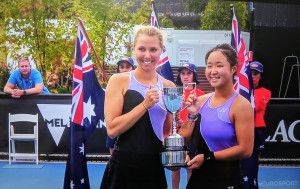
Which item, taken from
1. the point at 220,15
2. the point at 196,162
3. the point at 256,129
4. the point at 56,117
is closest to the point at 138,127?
the point at 196,162

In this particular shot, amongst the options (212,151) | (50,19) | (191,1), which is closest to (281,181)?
(212,151)

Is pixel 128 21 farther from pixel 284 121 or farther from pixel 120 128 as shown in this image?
pixel 120 128

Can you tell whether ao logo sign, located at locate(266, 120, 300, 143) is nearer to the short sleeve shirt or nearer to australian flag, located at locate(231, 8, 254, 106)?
australian flag, located at locate(231, 8, 254, 106)

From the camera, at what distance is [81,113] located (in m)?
5.95

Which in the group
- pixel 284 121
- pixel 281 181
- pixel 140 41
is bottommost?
pixel 281 181

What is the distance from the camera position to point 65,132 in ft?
28.0

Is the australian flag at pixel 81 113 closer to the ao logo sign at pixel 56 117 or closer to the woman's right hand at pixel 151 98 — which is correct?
the ao logo sign at pixel 56 117

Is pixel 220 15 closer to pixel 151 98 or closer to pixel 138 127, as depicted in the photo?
pixel 138 127

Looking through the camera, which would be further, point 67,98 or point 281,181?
point 67,98

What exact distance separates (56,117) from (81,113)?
2707 millimetres

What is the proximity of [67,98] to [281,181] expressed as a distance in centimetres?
372

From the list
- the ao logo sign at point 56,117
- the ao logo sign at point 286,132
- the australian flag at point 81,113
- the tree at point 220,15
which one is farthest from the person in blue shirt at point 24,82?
the tree at point 220,15

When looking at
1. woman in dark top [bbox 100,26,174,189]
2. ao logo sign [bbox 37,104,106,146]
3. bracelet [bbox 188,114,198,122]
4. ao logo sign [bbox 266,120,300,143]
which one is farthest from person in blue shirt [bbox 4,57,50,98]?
bracelet [bbox 188,114,198,122]

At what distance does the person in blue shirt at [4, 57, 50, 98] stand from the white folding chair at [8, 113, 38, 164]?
0.39 m
